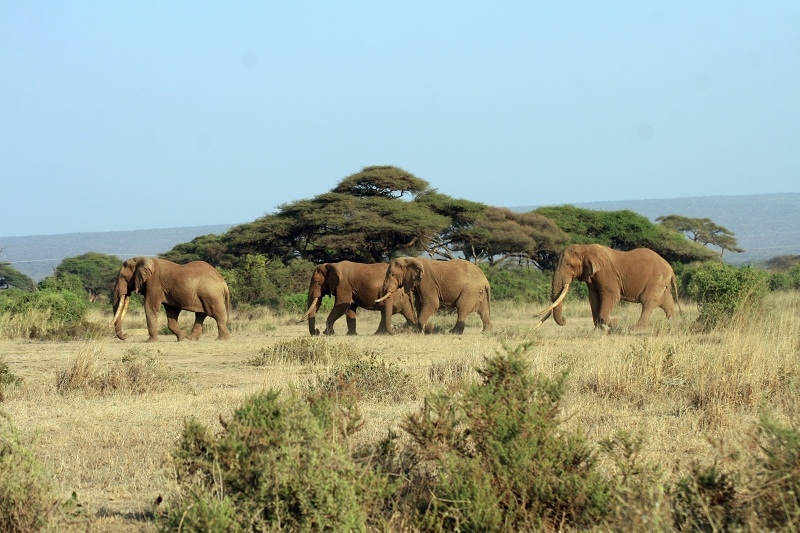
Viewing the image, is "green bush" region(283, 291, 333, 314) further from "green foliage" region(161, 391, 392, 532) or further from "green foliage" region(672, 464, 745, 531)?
"green foliage" region(672, 464, 745, 531)

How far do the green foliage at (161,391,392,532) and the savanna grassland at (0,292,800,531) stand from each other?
1.36 feet

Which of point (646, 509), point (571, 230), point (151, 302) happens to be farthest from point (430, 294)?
point (571, 230)

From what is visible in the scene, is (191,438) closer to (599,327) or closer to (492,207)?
(599,327)

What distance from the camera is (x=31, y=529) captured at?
5.59 m

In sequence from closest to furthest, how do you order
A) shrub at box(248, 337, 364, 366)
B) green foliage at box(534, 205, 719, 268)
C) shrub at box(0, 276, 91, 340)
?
shrub at box(248, 337, 364, 366)
shrub at box(0, 276, 91, 340)
green foliage at box(534, 205, 719, 268)

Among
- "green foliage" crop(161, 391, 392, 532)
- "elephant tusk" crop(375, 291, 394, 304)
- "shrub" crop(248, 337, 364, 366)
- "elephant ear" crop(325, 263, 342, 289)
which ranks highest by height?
"green foliage" crop(161, 391, 392, 532)

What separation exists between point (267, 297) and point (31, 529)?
26094mm

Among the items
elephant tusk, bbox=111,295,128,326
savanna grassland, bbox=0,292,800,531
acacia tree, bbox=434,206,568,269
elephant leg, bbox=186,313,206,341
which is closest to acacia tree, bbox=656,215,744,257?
acacia tree, bbox=434,206,568,269

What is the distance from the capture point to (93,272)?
168ft

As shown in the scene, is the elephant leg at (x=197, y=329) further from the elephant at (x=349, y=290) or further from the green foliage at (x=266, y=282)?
the green foliage at (x=266, y=282)

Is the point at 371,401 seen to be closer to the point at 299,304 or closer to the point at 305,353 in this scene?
the point at 305,353

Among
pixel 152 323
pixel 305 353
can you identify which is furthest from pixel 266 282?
pixel 305 353

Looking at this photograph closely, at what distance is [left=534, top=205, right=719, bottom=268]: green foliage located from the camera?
146 ft

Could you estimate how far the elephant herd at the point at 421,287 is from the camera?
1983 centimetres
